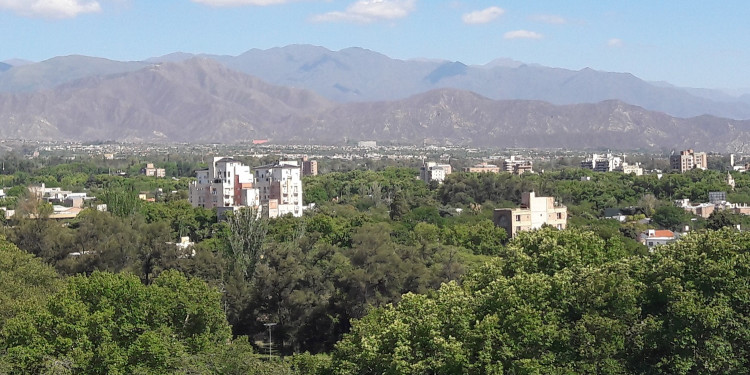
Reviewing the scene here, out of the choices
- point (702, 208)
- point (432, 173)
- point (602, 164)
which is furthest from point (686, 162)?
point (702, 208)

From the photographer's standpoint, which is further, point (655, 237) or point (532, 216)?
point (655, 237)

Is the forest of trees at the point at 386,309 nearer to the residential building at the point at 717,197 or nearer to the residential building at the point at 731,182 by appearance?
the residential building at the point at 717,197

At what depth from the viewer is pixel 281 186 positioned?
66.2 m

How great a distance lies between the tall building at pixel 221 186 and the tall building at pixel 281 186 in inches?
34.8

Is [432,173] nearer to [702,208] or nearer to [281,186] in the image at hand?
[281,186]

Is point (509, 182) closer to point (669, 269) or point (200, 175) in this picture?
point (200, 175)

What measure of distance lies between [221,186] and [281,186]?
11.6 ft

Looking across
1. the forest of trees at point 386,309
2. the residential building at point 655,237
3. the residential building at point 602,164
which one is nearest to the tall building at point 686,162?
the residential building at point 602,164

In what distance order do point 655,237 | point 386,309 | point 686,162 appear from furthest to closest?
point 686,162 < point 655,237 < point 386,309

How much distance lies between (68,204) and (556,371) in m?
55.9

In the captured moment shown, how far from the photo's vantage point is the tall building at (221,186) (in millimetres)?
64938

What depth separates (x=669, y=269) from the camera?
22375mm

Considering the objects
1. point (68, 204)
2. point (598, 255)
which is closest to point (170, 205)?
point (68, 204)

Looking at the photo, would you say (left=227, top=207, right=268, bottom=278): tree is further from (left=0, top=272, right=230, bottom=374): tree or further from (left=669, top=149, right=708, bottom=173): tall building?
(left=669, top=149, right=708, bottom=173): tall building
